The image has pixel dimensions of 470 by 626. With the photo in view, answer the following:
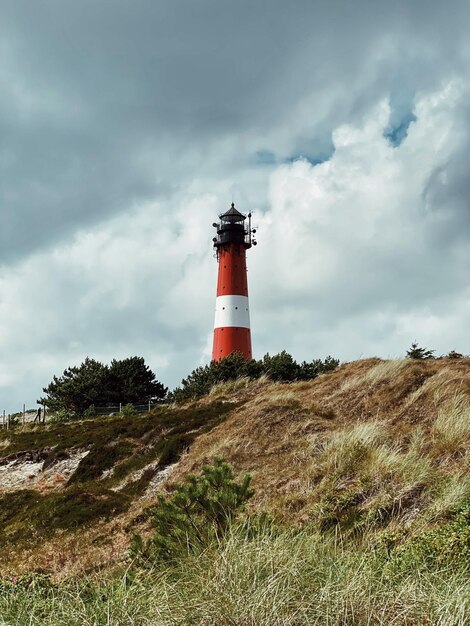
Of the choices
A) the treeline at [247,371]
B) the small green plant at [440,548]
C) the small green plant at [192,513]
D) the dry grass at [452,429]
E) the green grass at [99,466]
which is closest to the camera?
the small green plant at [440,548]

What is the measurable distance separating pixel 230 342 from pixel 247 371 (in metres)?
7.95

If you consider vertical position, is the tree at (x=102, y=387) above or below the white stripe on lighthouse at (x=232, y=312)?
below

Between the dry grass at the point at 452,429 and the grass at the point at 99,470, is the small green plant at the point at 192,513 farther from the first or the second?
the grass at the point at 99,470

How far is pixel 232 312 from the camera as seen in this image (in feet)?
147

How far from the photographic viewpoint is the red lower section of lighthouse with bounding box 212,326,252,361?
43719 millimetres

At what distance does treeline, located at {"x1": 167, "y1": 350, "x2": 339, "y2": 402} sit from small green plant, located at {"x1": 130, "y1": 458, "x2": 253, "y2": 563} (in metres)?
25.1

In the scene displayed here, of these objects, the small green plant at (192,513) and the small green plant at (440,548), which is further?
the small green plant at (192,513)

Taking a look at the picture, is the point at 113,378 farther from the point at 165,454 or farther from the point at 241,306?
the point at 165,454

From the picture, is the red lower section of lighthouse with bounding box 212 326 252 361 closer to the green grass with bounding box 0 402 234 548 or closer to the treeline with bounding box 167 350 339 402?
the treeline with bounding box 167 350 339 402

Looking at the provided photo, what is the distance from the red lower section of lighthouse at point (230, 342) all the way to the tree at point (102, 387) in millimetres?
5855

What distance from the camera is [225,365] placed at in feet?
126

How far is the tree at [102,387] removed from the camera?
42.7 metres

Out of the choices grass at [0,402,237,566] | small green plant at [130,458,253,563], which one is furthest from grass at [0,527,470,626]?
grass at [0,402,237,566]

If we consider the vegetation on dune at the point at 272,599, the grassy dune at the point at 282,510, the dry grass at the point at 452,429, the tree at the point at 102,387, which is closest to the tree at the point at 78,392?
the tree at the point at 102,387
